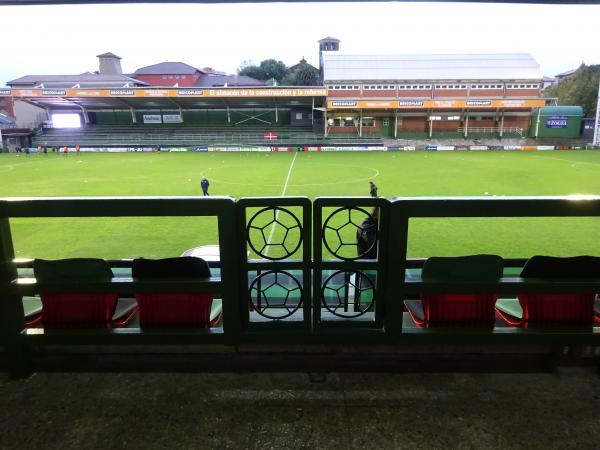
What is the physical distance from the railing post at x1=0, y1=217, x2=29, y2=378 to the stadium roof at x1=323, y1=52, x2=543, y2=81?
50331mm

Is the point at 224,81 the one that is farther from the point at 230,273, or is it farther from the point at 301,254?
the point at 230,273

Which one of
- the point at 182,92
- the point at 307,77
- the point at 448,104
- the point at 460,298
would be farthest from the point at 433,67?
the point at 460,298

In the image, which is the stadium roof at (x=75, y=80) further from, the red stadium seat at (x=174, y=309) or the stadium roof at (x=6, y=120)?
the red stadium seat at (x=174, y=309)

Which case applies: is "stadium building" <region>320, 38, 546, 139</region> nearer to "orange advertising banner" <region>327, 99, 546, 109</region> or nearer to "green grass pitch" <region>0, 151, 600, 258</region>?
"orange advertising banner" <region>327, 99, 546, 109</region>

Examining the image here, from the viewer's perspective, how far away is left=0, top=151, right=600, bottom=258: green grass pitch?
33.9 ft

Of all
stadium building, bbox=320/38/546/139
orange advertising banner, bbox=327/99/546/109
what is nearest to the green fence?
orange advertising banner, bbox=327/99/546/109

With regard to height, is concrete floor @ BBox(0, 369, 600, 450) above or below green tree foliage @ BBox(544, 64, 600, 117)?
below

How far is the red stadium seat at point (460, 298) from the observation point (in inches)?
109

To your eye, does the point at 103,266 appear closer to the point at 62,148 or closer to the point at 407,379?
the point at 407,379

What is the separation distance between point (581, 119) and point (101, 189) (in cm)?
5098

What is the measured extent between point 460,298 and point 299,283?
44.5 inches

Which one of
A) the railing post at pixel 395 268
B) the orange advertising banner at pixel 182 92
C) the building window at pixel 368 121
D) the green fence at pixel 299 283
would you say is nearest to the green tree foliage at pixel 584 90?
→ the building window at pixel 368 121

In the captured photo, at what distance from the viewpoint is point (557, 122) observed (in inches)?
1870

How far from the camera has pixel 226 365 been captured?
9.95 ft
